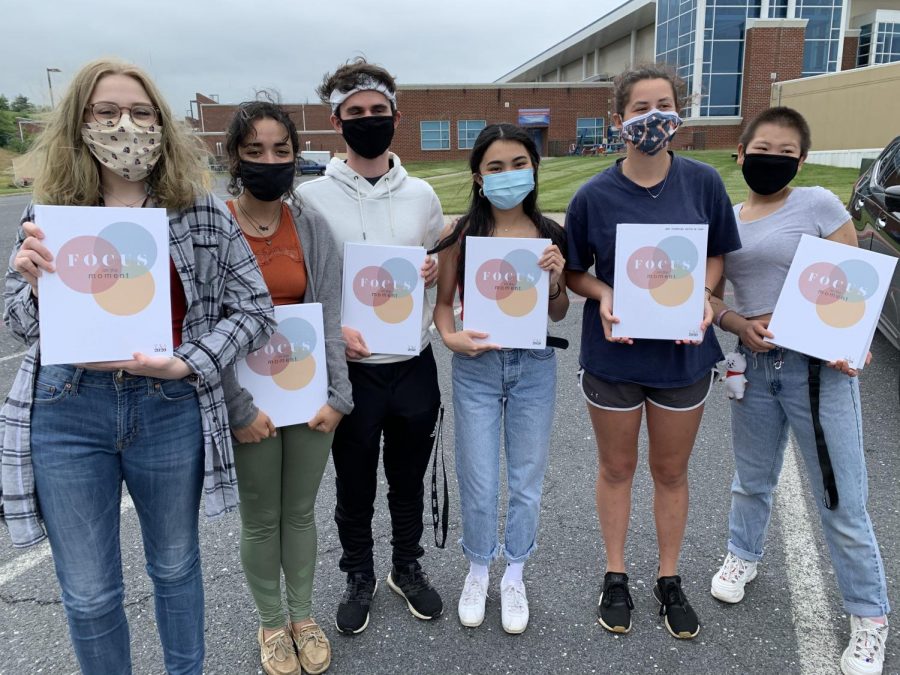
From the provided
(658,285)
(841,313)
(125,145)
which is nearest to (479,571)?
(658,285)

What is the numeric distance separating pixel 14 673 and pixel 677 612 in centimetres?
257

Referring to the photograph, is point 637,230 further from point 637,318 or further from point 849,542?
point 849,542

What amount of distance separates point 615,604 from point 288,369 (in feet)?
5.45

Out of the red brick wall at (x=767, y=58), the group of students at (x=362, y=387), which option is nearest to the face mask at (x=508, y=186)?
the group of students at (x=362, y=387)

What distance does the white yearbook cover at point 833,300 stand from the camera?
2.35 meters

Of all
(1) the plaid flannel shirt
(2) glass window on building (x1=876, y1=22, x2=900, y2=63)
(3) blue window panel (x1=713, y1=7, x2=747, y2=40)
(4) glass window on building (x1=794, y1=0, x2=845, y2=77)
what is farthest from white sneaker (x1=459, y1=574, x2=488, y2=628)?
(2) glass window on building (x1=876, y1=22, x2=900, y2=63)

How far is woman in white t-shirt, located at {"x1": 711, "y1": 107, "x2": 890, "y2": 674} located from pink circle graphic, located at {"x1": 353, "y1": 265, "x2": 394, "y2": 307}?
138 cm

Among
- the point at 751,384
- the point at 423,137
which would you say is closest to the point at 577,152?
the point at 423,137

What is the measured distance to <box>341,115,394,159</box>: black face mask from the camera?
8.25ft

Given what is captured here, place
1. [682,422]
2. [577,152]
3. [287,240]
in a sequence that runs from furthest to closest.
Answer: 1. [577,152]
2. [682,422]
3. [287,240]

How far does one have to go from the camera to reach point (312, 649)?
2.47m

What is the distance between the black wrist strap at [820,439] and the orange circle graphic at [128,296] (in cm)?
233

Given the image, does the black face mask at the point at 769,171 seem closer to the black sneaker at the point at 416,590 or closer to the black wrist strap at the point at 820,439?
the black wrist strap at the point at 820,439

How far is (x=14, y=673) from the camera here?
2385 millimetres
